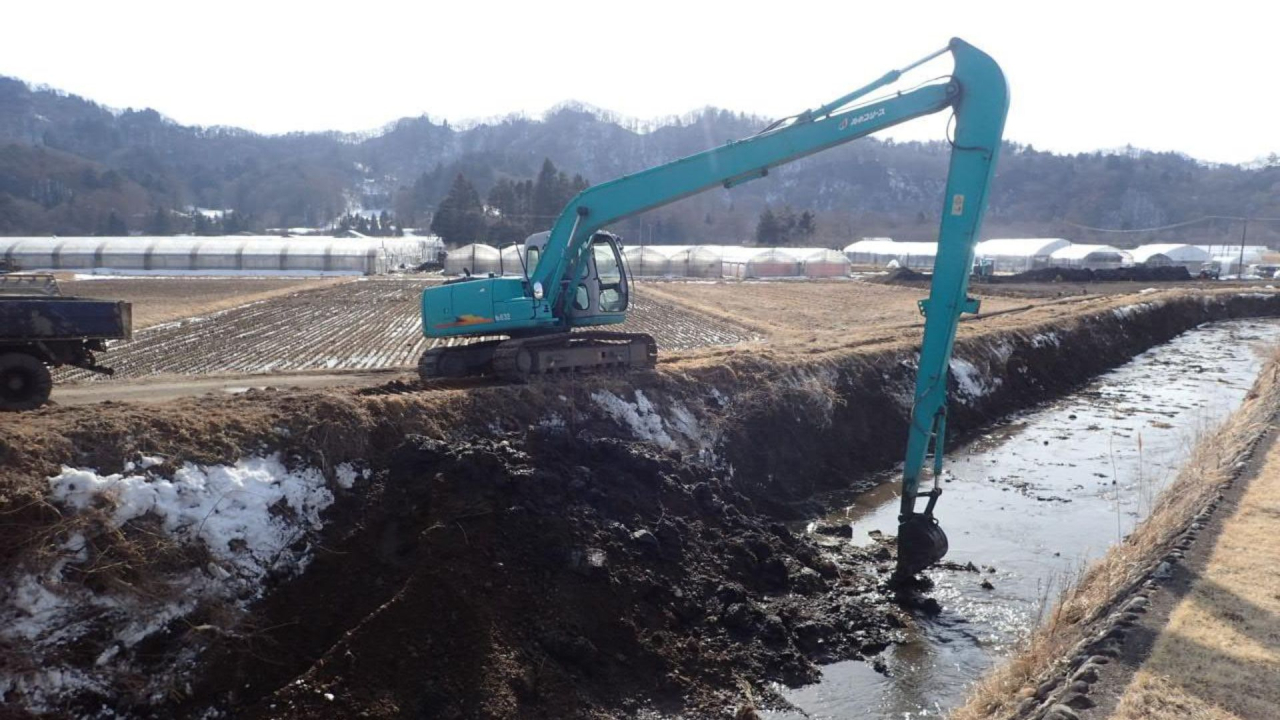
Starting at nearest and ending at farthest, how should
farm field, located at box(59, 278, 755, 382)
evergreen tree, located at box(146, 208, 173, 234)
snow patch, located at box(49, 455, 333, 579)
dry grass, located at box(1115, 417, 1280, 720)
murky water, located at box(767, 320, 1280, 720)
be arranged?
dry grass, located at box(1115, 417, 1280, 720) < snow patch, located at box(49, 455, 333, 579) < murky water, located at box(767, 320, 1280, 720) < farm field, located at box(59, 278, 755, 382) < evergreen tree, located at box(146, 208, 173, 234)

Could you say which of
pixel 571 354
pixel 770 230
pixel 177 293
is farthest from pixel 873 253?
pixel 571 354

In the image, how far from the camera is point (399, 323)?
29.5 metres

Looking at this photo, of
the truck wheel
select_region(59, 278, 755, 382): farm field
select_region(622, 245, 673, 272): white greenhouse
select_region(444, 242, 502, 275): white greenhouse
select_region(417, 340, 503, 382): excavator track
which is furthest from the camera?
select_region(622, 245, 673, 272): white greenhouse

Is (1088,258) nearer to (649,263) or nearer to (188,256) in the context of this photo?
(649,263)

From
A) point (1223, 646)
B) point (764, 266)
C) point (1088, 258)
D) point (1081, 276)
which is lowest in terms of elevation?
point (1223, 646)

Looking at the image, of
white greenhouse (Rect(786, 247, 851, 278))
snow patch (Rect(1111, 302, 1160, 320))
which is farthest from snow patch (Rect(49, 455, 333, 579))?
white greenhouse (Rect(786, 247, 851, 278))

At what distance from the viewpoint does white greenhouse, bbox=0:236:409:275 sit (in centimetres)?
6856

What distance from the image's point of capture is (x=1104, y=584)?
892cm

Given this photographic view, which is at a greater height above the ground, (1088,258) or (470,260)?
(1088,258)

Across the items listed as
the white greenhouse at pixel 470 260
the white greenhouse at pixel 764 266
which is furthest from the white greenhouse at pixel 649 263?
the white greenhouse at pixel 470 260

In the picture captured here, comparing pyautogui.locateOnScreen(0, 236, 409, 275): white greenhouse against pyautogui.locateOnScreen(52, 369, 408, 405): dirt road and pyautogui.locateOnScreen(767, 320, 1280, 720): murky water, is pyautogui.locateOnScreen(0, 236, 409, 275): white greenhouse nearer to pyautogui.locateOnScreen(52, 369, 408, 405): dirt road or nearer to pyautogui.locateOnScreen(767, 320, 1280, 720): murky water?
pyautogui.locateOnScreen(52, 369, 408, 405): dirt road

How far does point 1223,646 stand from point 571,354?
1015cm

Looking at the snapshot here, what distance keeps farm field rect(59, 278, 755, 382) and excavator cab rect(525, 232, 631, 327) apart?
6.03 metres

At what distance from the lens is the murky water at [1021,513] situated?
28.5 feet
